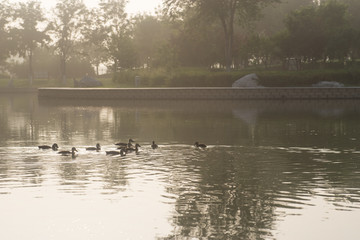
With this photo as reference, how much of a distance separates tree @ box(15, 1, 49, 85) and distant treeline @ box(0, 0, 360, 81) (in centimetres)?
18

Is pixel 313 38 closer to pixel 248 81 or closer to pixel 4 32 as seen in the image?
pixel 248 81

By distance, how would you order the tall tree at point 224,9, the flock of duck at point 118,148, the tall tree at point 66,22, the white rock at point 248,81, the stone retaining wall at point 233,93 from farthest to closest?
1. the tall tree at point 66,22
2. the tall tree at point 224,9
3. the white rock at point 248,81
4. the stone retaining wall at point 233,93
5. the flock of duck at point 118,148

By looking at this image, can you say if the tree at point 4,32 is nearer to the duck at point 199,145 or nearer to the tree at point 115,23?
the tree at point 115,23

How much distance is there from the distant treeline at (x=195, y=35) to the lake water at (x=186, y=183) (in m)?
45.2

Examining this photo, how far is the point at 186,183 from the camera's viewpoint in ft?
58.3

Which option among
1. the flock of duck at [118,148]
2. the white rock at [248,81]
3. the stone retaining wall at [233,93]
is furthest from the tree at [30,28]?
A: the flock of duck at [118,148]

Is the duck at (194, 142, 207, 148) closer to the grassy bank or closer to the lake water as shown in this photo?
the lake water

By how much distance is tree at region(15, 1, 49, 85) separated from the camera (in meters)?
108

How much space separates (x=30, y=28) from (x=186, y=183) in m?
96.2

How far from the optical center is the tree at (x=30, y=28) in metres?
108

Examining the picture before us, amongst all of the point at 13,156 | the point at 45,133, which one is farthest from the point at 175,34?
the point at 13,156

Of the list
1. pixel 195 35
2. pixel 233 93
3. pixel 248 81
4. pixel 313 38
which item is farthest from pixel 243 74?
pixel 195 35

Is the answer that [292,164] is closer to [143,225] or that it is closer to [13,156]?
[143,225]

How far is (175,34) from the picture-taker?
9619 centimetres
